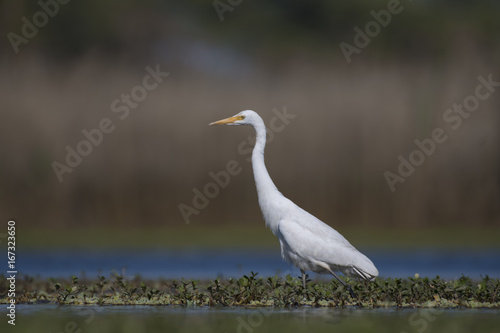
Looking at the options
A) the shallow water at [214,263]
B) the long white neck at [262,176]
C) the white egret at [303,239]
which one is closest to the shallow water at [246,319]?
the white egret at [303,239]

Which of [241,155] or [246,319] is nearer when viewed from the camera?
[246,319]

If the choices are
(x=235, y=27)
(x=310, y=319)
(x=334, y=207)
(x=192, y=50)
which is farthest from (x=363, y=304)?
(x=235, y=27)

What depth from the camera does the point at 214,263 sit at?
12828 millimetres

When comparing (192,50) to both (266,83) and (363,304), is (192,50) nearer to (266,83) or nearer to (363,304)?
(266,83)

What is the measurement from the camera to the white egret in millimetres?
8844

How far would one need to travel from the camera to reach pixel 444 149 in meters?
15.1

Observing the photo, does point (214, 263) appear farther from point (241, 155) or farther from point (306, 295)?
point (306, 295)

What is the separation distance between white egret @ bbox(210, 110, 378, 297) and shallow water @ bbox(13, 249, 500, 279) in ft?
7.09

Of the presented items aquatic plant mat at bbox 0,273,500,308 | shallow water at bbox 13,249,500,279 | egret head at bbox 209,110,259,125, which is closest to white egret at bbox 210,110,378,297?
egret head at bbox 209,110,259,125

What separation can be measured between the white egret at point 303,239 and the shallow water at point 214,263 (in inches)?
85.1

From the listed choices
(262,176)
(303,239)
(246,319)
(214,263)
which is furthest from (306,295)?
(214,263)

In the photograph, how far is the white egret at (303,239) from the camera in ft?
29.0

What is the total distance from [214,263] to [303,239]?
4057 millimetres

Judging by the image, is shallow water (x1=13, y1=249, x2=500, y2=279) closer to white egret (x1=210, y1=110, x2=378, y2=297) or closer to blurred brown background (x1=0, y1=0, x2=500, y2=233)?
blurred brown background (x1=0, y1=0, x2=500, y2=233)
